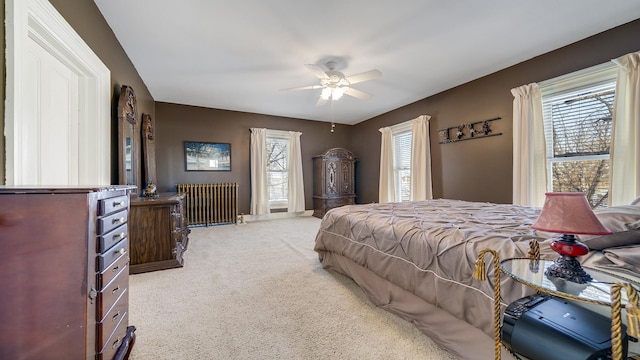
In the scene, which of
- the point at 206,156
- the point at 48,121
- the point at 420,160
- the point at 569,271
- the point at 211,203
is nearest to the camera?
the point at 569,271

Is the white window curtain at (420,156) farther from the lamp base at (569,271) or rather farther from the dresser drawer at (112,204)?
the dresser drawer at (112,204)

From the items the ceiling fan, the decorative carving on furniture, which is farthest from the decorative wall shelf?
the decorative carving on furniture

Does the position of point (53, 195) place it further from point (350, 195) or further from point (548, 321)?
point (350, 195)

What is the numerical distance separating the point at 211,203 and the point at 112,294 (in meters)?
4.17

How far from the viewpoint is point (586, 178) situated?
276 centimetres

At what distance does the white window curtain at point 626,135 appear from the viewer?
89.7 inches

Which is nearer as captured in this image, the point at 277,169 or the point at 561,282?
the point at 561,282

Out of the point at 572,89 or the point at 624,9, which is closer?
the point at 624,9

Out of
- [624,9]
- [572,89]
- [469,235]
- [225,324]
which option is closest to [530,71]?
[572,89]

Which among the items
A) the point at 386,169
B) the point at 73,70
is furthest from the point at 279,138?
the point at 73,70

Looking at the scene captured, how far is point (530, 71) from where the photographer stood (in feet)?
10.2

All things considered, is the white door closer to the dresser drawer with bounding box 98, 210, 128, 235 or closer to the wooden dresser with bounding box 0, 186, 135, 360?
the dresser drawer with bounding box 98, 210, 128, 235

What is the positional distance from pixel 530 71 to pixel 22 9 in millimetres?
4504

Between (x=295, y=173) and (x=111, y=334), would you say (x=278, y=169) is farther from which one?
(x=111, y=334)
